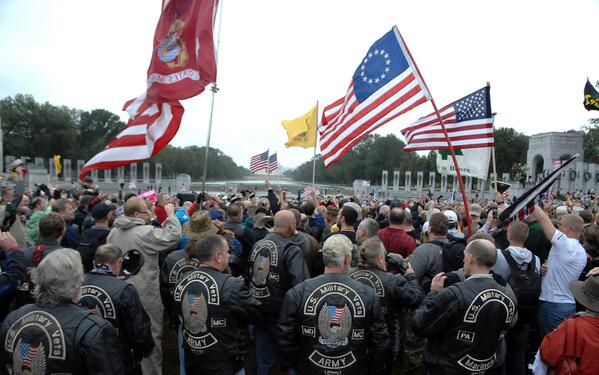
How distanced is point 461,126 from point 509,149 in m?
106

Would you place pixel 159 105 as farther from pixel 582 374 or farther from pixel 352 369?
pixel 582 374

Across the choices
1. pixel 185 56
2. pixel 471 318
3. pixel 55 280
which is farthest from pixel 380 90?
pixel 55 280

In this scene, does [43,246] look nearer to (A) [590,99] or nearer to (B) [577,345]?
(B) [577,345]

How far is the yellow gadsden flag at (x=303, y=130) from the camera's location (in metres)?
14.3

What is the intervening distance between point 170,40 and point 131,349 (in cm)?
460

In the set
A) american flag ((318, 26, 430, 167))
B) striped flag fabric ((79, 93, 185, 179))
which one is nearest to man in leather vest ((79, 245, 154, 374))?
striped flag fabric ((79, 93, 185, 179))

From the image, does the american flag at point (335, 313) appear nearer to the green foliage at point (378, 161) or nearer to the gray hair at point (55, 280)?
the gray hair at point (55, 280)

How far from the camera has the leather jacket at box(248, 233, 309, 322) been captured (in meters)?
4.63

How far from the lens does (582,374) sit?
3.05 m

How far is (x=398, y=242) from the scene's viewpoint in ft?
19.1

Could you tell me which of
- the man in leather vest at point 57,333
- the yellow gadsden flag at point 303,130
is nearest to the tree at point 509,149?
the yellow gadsden flag at point 303,130

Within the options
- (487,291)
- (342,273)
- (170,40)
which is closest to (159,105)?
(170,40)

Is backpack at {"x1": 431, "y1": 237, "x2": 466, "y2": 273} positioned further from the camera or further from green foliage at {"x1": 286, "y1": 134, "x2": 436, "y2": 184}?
green foliage at {"x1": 286, "y1": 134, "x2": 436, "y2": 184}

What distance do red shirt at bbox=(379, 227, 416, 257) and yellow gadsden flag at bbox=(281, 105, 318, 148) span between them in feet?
27.7
